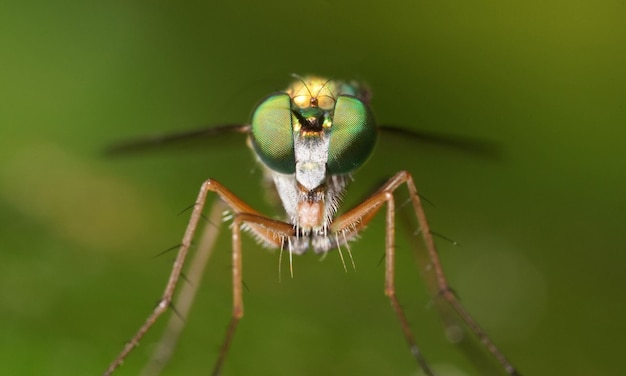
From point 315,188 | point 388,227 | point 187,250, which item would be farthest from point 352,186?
point 187,250

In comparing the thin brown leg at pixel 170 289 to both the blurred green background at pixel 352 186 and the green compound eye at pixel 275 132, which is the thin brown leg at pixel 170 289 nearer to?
the blurred green background at pixel 352 186

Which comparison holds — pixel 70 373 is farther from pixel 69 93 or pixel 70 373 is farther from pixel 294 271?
pixel 69 93

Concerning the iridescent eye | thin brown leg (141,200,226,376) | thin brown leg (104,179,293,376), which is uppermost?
the iridescent eye

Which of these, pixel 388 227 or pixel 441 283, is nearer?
pixel 388 227

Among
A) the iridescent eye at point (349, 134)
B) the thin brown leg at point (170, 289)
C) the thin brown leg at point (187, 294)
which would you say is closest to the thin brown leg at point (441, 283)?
the iridescent eye at point (349, 134)

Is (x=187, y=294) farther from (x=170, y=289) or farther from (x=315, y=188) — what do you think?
(x=315, y=188)

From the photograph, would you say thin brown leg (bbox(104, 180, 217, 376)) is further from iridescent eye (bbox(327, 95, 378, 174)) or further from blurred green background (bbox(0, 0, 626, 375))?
iridescent eye (bbox(327, 95, 378, 174))

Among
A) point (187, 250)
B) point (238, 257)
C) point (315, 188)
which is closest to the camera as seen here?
point (238, 257)

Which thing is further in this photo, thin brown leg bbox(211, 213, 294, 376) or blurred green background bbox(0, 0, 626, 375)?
blurred green background bbox(0, 0, 626, 375)

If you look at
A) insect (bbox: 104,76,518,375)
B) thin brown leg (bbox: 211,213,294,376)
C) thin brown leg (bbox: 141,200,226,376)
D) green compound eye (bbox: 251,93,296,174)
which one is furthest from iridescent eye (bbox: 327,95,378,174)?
thin brown leg (bbox: 141,200,226,376)
